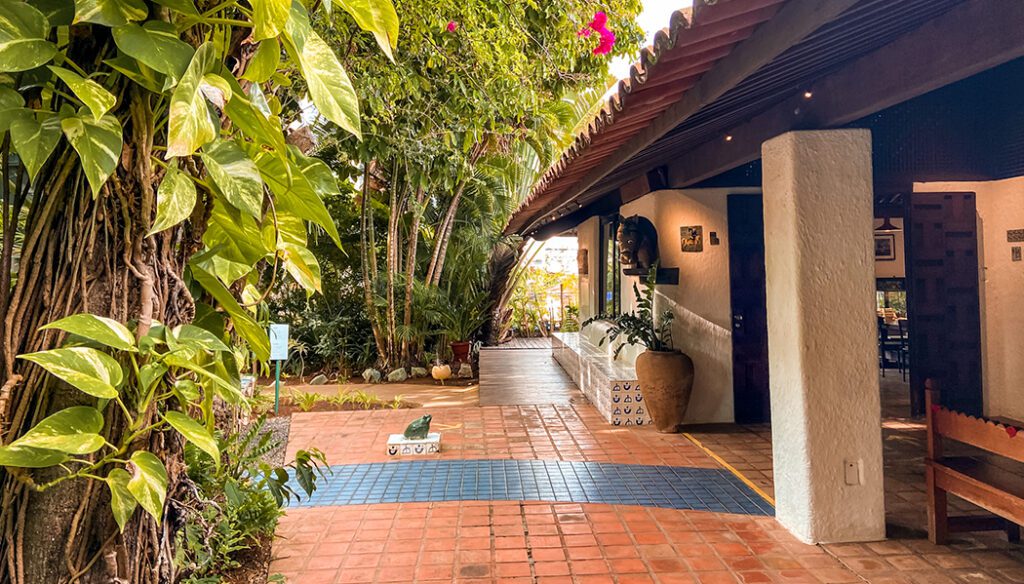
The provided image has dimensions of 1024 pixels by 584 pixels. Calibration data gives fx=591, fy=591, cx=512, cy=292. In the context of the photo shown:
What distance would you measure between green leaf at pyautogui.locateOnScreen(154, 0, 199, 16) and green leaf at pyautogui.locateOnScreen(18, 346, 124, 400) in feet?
1.68

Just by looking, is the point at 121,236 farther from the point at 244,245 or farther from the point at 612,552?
the point at 612,552

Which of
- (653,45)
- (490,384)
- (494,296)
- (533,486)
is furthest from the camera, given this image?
(494,296)

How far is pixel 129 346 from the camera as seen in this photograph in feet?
2.81

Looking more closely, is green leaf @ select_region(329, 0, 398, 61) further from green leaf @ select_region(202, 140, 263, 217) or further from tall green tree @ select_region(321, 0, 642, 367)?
tall green tree @ select_region(321, 0, 642, 367)

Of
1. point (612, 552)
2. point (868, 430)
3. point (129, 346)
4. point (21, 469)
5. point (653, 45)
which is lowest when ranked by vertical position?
point (612, 552)

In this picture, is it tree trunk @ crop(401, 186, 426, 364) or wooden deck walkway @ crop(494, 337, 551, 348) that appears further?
wooden deck walkway @ crop(494, 337, 551, 348)

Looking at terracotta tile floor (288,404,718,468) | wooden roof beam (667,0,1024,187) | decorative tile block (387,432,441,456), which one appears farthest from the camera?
decorative tile block (387,432,441,456)

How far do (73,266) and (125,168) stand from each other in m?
0.17

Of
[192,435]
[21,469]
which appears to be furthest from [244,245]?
[21,469]

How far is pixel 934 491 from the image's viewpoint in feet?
10.4

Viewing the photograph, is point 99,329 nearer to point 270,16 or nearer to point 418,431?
point 270,16

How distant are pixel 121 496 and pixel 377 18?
0.82m

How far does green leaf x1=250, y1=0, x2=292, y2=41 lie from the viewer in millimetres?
832

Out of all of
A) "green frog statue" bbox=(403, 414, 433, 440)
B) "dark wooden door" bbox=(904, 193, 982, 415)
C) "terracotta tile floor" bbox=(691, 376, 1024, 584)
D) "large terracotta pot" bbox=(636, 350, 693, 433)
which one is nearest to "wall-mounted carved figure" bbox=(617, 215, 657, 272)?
"large terracotta pot" bbox=(636, 350, 693, 433)
